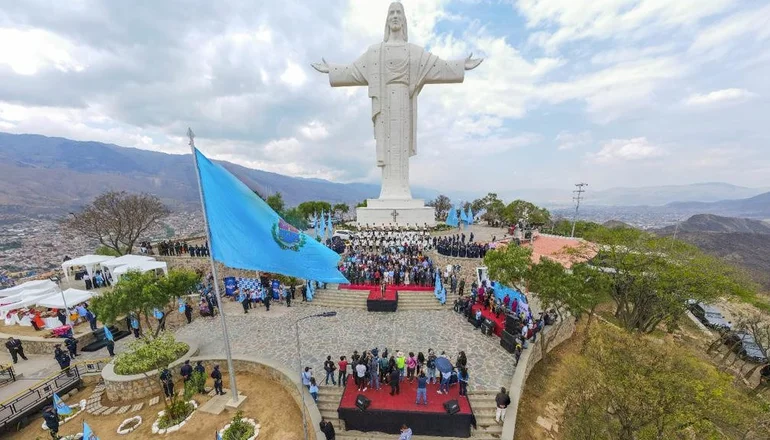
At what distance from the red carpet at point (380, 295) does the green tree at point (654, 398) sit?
1100cm

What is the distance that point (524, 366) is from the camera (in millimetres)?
12766

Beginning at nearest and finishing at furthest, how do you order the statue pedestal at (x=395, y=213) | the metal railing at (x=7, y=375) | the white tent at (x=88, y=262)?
the metal railing at (x=7, y=375), the white tent at (x=88, y=262), the statue pedestal at (x=395, y=213)

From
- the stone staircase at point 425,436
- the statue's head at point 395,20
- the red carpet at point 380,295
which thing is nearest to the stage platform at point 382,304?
the red carpet at point 380,295

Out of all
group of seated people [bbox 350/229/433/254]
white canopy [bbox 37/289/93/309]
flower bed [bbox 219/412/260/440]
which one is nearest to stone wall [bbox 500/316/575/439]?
flower bed [bbox 219/412/260/440]

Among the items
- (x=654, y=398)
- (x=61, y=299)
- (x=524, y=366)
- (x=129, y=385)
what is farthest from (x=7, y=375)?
(x=654, y=398)

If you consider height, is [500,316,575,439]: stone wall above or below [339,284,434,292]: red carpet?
below

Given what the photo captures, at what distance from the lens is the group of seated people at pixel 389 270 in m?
21.4

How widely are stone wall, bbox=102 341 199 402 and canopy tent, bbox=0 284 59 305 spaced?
1157 centimetres

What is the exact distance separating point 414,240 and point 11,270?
159 ft

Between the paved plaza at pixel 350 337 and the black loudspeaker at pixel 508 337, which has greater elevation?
the black loudspeaker at pixel 508 337

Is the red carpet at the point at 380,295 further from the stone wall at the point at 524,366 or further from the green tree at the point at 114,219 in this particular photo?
the green tree at the point at 114,219

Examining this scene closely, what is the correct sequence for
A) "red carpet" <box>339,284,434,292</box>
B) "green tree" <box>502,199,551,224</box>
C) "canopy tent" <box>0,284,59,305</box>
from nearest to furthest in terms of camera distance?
"canopy tent" <box>0,284,59,305</box>, "red carpet" <box>339,284,434,292</box>, "green tree" <box>502,199,551,224</box>

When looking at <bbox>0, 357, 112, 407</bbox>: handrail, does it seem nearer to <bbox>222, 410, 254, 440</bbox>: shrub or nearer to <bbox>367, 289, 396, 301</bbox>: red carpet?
<bbox>222, 410, 254, 440</bbox>: shrub

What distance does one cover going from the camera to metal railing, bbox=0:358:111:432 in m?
11.4
